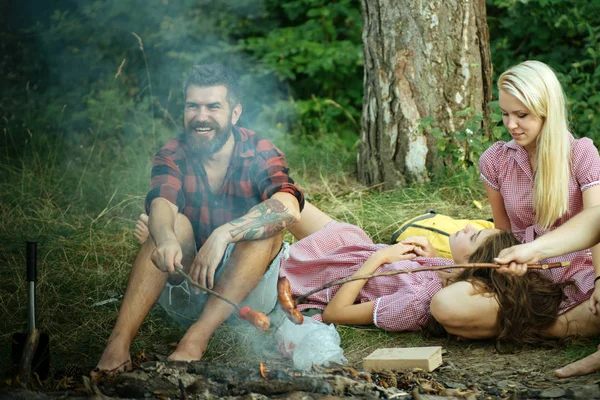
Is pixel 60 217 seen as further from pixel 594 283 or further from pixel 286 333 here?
pixel 594 283

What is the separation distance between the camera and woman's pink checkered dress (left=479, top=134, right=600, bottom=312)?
3227 mm

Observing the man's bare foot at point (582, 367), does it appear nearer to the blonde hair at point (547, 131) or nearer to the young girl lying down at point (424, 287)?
the young girl lying down at point (424, 287)

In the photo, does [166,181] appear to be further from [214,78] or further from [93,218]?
[93,218]

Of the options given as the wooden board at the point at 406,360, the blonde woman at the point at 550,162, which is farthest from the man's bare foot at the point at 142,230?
the blonde woman at the point at 550,162

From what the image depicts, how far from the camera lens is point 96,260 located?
4410 millimetres

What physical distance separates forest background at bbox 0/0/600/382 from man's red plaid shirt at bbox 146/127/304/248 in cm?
58

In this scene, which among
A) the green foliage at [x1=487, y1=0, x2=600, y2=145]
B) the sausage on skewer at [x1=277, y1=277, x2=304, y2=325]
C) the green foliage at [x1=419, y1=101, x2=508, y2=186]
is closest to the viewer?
the sausage on skewer at [x1=277, y1=277, x2=304, y2=325]

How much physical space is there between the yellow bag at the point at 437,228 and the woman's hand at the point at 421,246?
0.25 meters

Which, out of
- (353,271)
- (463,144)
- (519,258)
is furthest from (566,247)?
(463,144)

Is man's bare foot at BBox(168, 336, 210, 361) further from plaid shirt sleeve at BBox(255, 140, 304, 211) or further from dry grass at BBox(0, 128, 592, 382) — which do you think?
plaid shirt sleeve at BBox(255, 140, 304, 211)

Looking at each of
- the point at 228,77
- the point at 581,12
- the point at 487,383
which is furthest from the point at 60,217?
the point at 581,12

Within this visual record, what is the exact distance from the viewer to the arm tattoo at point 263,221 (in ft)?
10.3

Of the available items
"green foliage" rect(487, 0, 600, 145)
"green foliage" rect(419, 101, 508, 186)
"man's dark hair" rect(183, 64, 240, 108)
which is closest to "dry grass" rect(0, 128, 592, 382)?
"green foliage" rect(419, 101, 508, 186)

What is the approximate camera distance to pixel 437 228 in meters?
4.06
